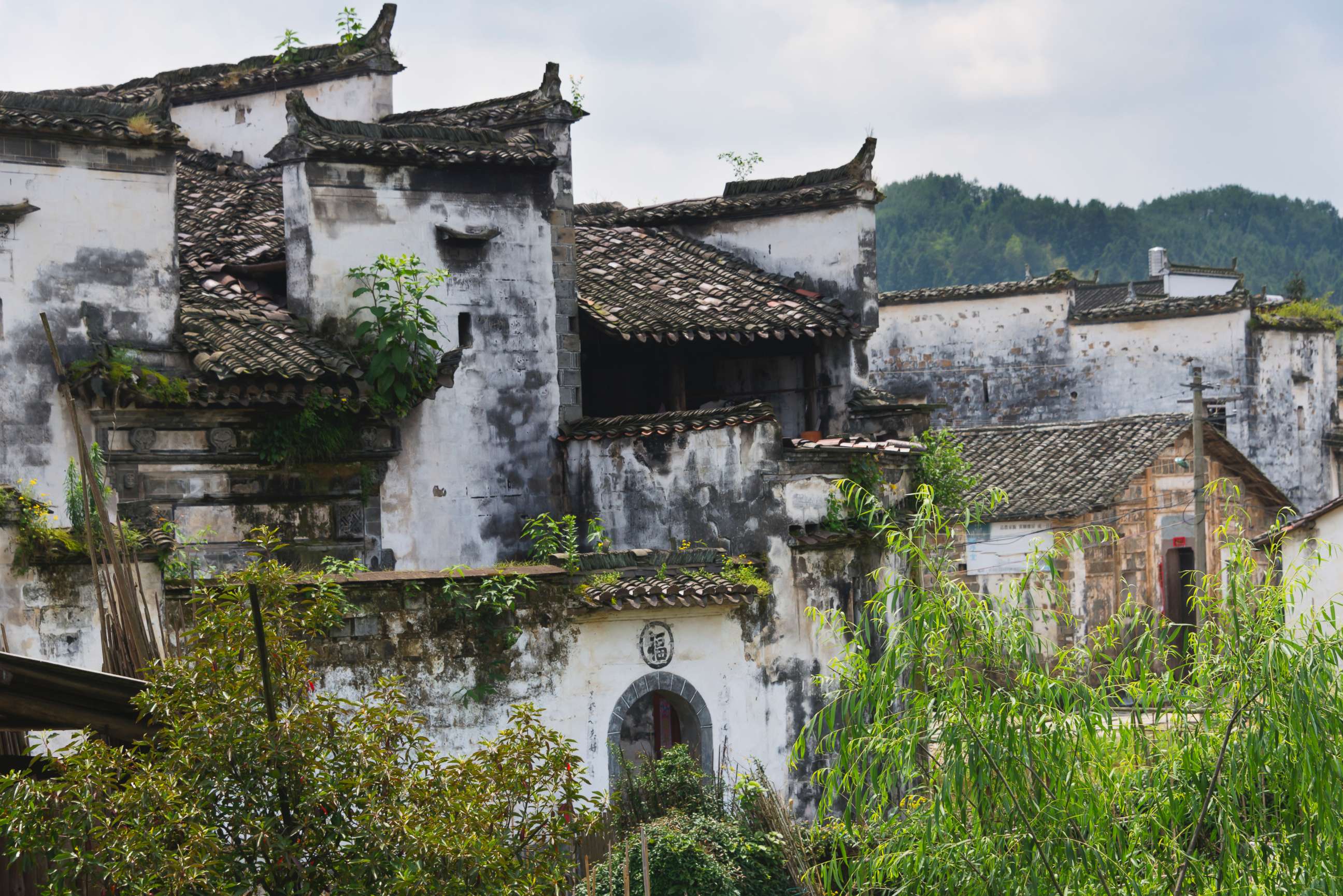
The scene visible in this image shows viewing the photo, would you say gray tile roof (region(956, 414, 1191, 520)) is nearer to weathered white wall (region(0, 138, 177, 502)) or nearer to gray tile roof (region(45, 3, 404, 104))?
gray tile roof (region(45, 3, 404, 104))

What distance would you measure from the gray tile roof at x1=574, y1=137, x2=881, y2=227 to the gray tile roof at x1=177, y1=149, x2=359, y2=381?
196 inches

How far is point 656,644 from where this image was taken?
15.3 metres

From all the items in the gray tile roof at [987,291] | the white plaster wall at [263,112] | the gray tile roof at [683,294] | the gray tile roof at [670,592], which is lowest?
the gray tile roof at [670,592]

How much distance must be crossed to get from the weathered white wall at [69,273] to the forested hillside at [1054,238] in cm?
7314

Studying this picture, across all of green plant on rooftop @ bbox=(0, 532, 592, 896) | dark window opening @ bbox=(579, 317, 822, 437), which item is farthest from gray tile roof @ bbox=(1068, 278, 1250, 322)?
green plant on rooftop @ bbox=(0, 532, 592, 896)

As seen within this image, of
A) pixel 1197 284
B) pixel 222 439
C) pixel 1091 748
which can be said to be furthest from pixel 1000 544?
pixel 1091 748

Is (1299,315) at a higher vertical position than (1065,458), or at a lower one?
higher

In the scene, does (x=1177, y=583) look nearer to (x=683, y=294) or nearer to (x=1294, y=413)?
(x=1294, y=413)

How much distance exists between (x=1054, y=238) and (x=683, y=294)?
76.8m

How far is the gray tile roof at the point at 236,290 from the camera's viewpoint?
57.6 feet

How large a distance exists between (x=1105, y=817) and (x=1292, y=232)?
325ft

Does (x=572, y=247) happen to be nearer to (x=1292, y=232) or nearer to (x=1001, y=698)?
(x=1001, y=698)

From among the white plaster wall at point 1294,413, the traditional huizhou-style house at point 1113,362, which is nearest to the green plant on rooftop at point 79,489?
the traditional huizhou-style house at point 1113,362

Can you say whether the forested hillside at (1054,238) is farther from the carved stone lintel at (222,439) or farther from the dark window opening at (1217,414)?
the carved stone lintel at (222,439)
